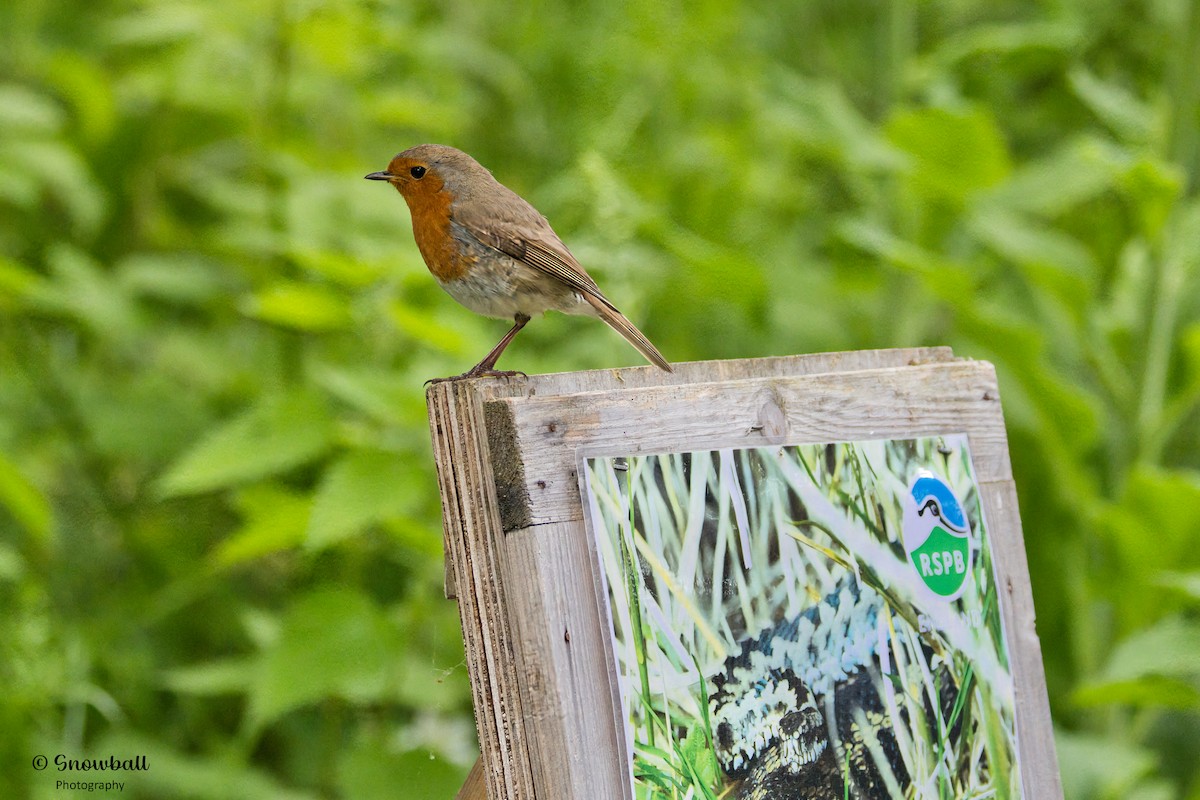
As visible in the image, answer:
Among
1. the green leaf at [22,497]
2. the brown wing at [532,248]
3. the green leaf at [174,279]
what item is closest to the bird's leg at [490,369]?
the brown wing at [532,248]

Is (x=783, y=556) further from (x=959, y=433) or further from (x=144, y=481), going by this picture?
(x=144, y=481)

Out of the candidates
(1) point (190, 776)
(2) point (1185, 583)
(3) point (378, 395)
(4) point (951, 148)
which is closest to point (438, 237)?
(3) point (378, 395)

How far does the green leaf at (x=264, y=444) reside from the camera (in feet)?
8.16

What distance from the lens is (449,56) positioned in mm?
4324

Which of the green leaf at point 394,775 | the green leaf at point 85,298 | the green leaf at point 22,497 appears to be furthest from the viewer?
the green leaf at point 85,298

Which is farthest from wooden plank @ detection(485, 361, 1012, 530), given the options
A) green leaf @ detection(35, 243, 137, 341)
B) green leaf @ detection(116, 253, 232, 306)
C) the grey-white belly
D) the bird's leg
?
green leaf @ detection(116, 253, 232, 306)

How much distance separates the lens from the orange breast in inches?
81.4

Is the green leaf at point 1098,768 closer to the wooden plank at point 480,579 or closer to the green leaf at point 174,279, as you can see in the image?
the wooden plank at point 480,579

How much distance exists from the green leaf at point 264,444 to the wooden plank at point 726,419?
113cm

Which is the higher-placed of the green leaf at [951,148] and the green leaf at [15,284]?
the green leaf at [951,148]

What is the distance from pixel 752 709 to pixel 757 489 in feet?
0.98

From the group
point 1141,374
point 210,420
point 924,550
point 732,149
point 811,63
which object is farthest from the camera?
point 811,63

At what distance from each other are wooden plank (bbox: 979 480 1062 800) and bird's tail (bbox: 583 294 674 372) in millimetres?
596

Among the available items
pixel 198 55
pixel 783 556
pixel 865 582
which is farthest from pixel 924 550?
pixel 198 55
